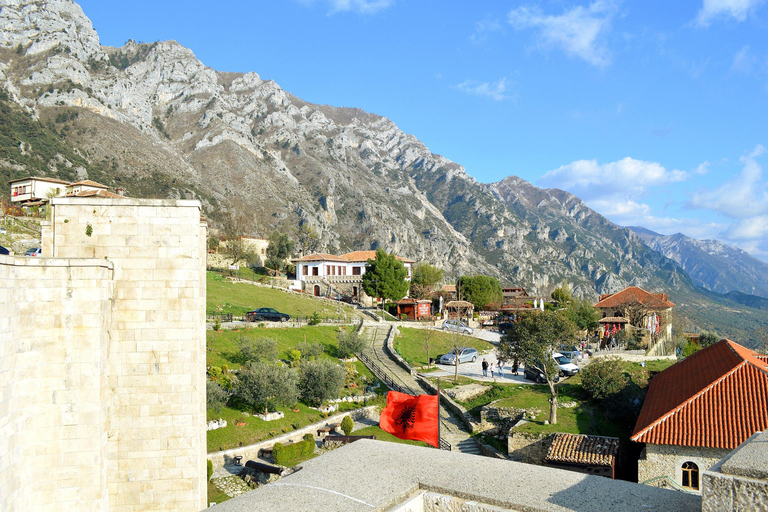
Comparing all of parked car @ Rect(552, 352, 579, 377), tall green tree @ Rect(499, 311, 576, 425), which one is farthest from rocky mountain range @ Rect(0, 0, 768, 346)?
tall green tree @ Rect(499, 311, 576, 425)

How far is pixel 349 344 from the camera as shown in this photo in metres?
33.3

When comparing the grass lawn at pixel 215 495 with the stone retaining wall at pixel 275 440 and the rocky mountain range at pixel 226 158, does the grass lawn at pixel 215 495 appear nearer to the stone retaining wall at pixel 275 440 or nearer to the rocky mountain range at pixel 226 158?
the stone retaining wall at pixel 275 440

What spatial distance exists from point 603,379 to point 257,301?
32.1m

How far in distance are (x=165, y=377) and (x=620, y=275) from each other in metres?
208

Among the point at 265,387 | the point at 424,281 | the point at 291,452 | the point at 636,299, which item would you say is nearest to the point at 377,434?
the point at 291,452

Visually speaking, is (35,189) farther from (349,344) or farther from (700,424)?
(700,424)

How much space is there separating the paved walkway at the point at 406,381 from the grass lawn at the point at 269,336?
117 inches

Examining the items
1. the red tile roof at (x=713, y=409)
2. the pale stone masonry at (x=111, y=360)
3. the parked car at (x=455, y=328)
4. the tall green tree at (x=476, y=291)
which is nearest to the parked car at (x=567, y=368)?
the red tile roof at (x=713, y=409)

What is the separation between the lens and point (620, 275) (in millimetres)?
192750

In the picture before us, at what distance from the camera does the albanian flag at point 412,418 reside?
12.5 meters

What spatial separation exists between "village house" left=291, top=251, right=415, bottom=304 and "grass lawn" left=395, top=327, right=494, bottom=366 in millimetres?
21428

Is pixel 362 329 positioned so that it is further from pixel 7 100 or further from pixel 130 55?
pixel 130 55

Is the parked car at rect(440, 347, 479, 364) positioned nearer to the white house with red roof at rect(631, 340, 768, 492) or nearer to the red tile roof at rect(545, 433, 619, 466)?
the red tile roof at rect(545, 433, 619, 466)

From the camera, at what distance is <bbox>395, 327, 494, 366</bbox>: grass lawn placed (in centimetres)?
3875
